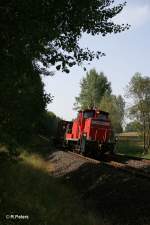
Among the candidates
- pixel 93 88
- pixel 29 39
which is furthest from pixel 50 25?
pixel 93 88

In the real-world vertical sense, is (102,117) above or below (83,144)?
above

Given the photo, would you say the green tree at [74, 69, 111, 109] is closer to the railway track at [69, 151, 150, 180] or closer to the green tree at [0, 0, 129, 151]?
the railway track at [69, 151, 150, 180]

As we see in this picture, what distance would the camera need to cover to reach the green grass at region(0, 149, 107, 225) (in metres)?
9.83

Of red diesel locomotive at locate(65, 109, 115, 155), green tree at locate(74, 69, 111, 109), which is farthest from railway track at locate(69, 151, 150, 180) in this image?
green tree at locate(74, 69, 111, 109)

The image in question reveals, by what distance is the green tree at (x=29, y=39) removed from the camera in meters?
9.35

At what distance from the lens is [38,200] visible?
489 inches

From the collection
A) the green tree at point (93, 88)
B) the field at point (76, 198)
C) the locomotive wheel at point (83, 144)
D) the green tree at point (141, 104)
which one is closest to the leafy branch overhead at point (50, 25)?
the field at point (76, 198)

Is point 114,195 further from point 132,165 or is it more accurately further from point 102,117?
point 102,117

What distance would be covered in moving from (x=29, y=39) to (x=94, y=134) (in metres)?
17.1

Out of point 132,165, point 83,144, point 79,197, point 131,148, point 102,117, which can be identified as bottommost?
point 79,197

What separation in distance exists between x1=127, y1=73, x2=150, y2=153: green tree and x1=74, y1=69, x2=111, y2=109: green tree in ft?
132

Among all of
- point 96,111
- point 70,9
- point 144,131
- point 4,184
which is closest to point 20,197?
point 4,184

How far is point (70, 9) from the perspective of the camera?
1055 centimetres

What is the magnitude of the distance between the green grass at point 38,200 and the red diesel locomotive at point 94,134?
8382 mm
